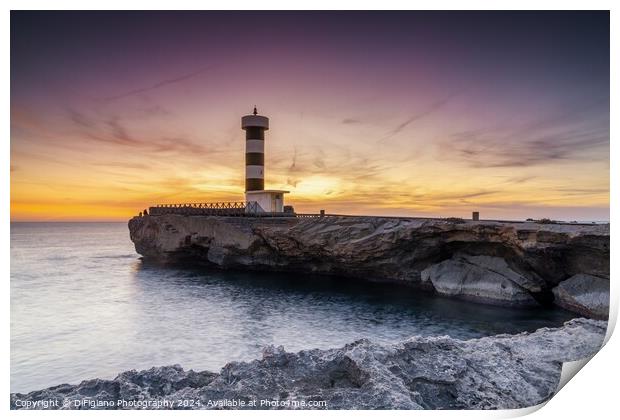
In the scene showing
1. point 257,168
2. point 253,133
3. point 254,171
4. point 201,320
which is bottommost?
point 201,320

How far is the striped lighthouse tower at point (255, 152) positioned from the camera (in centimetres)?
2291

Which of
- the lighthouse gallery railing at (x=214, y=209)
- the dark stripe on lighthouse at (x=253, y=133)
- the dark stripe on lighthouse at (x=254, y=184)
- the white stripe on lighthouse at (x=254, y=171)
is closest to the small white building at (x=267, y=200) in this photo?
the lighthouse gallery railing at (x=214, y=209)

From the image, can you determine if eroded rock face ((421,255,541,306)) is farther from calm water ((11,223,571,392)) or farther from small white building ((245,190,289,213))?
small white building ((245,190,289,213))

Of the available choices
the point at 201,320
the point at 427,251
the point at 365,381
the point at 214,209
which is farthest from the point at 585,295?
the point at 214,209

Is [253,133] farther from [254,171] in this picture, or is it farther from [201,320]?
[201,320]

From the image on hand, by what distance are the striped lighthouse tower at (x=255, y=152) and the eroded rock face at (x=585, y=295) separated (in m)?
15.9

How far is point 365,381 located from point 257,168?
19.5 meters

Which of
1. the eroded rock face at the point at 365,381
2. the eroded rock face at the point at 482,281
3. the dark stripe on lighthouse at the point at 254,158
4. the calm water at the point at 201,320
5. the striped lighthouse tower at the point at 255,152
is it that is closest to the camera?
the eroded rock face at the point at 365,381

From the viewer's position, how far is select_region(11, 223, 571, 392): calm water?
820 centimetres

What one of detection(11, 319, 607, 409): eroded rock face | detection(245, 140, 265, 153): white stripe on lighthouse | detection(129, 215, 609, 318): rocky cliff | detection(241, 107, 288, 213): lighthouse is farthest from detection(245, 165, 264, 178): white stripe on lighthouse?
detection(11, 319, 607, 409): eroded rock face

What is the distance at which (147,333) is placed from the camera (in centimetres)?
1008

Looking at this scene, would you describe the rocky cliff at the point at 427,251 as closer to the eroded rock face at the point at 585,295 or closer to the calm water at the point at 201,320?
the eroded rock face at the point at 585,295

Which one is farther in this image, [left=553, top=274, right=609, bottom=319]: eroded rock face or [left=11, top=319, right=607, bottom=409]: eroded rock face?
[left=553, top=274, right=609, bottom=319]: eroded rock face

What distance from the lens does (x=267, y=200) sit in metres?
22.6
